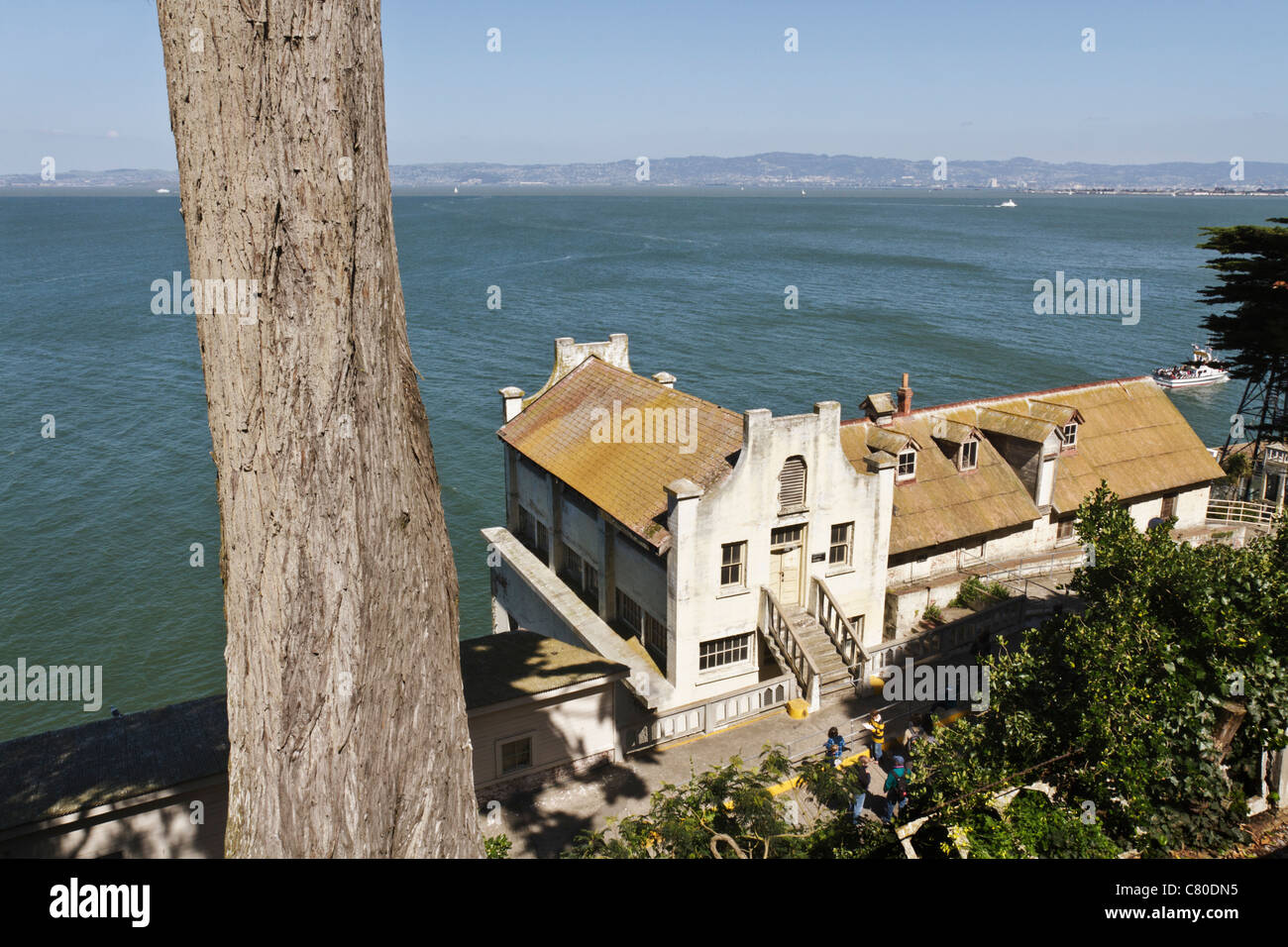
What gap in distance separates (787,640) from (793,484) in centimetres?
449

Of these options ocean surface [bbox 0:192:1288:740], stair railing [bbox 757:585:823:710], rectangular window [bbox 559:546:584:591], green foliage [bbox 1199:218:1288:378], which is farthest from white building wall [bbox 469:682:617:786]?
green foliage [bbox 1199:218:1288:378]

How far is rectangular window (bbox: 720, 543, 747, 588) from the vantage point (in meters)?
26.6

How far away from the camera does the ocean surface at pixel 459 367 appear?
4609cm

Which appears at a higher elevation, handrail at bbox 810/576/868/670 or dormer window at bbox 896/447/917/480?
dormer window at bbox 896/447/917/480

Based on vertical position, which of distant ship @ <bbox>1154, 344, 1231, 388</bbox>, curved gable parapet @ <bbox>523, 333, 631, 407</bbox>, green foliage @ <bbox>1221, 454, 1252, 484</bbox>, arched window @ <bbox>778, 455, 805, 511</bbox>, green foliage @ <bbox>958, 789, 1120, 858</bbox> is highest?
curved gable parapet @ <bbox>523, 333, 631, 407</bbox>

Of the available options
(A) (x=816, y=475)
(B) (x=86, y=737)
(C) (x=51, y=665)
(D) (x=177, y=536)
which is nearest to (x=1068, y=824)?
(A) (x=816, y=475)

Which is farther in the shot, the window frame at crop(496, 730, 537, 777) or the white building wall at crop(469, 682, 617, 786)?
the window frame at crop(496, 730, 537, 777)

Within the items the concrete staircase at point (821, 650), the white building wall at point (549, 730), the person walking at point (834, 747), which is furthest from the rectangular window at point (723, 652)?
the person walking at point (834, 747)

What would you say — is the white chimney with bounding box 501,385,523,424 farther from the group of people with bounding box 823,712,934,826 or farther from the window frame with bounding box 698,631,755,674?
the group of people with bounding box 823,712,934,826

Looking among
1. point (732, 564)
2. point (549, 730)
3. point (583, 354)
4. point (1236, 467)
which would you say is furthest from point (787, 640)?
point (1236, 467)

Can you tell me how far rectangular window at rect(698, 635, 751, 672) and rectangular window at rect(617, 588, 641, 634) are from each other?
253 cm

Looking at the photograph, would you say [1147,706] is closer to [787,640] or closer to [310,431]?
[310,431]

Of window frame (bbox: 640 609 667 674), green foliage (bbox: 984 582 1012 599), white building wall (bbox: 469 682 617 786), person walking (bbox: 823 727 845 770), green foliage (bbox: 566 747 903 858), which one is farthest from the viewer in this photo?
green foliage (bbox: 984 582 1012 599)
